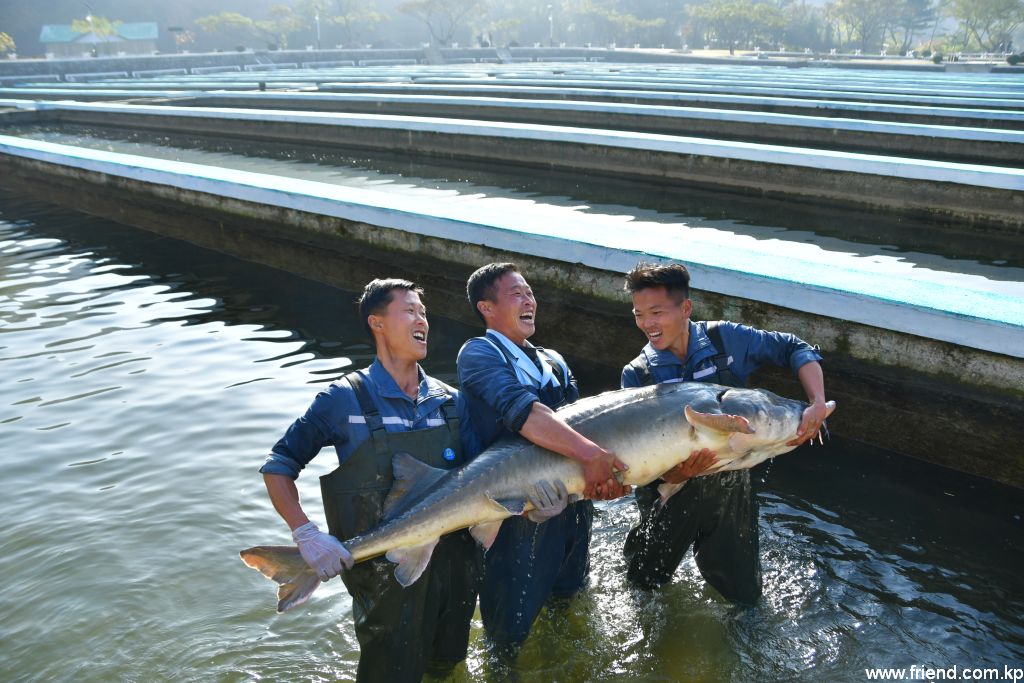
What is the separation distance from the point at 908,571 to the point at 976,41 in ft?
301

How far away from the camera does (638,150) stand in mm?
14734

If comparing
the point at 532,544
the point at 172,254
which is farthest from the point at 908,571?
the point at 172,254

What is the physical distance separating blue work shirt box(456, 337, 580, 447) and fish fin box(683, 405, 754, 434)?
2.24ft

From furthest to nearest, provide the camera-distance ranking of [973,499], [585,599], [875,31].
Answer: [875,31] → [973,499] → [585,599]

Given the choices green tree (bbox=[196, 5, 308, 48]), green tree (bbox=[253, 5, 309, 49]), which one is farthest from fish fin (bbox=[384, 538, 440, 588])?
green tree (bbox=[196, 5, 308, 48])

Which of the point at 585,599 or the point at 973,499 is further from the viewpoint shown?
the point at 973,499

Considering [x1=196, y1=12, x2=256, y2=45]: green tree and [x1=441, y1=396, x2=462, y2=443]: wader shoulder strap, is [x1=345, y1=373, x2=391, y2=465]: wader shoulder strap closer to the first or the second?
[x1=441, y1=396, x2=462, y2=443]: wader shoulder strap

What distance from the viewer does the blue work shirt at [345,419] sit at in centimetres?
346

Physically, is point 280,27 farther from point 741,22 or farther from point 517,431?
point 517,431

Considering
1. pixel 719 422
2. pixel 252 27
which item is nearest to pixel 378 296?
pixel 719 422

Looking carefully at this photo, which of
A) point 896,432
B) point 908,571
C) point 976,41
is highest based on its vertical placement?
point 976,41

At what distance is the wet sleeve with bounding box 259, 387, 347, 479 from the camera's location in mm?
3453

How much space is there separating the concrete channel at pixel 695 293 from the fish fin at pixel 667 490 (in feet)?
8.54

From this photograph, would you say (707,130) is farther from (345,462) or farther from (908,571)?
(345,462)
